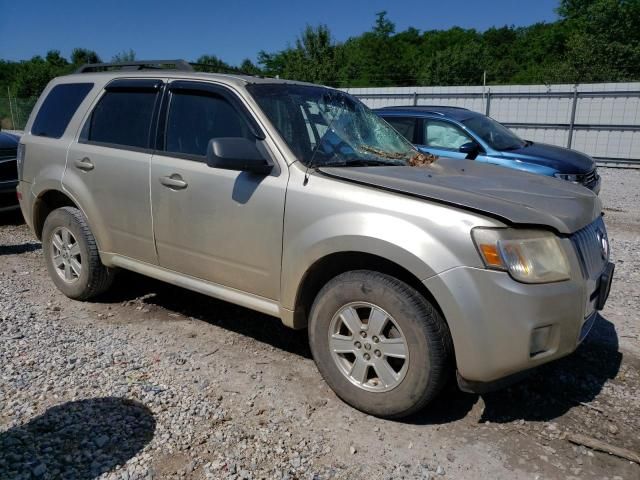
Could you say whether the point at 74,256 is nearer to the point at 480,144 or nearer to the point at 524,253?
the point at 524,253

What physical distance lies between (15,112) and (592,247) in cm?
3592

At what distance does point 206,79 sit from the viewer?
3826 mm

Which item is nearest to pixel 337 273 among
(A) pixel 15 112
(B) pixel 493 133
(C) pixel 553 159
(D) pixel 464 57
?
(C) pixel 553 159

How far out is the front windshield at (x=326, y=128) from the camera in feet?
11.4

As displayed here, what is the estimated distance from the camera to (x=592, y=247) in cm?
307

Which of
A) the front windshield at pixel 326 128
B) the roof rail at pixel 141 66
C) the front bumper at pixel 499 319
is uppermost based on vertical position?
the roof rail at pixel 141 66

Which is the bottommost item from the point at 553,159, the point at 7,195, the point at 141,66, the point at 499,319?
the point at 7,195

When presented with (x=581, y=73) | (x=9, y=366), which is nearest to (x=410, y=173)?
(x=9, y=366)

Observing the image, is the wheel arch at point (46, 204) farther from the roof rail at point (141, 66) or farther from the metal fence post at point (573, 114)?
the metal fence post at point (573, 114)

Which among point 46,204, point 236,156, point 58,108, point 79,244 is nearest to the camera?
point 236,156

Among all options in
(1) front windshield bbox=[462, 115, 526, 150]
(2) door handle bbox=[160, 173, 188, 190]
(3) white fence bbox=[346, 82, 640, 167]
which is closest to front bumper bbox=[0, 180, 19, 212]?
(2) door handle bbox=[160, 173, 188, 190]

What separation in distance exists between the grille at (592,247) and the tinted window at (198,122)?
81.6 inches

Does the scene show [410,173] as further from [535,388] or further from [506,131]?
[506,131]

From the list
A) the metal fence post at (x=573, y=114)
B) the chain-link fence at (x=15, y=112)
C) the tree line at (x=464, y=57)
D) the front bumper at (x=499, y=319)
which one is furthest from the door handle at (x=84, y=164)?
the chain-link fence at (x=15, y=112)
